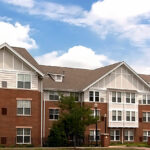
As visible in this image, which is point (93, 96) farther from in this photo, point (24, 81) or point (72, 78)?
point (24, 81)

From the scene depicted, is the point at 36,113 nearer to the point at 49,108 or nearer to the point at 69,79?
the point at 49,108

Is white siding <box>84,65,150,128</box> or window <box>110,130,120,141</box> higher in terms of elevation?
white siding <box>84,65,150,128</box>

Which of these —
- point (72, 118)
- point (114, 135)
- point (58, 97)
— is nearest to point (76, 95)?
point (58, 97)

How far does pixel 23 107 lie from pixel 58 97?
6300 millimetres

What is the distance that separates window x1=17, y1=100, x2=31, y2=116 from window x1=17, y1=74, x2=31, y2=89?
1.75 meters

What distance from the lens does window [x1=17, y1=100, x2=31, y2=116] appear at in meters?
43.6

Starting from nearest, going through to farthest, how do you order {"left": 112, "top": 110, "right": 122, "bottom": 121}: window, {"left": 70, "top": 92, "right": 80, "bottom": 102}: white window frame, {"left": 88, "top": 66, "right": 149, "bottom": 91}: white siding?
{"left": 70, "top": 92, "right": 80, "bottom": 102}: white window frame, {"left": 88, "top": 66, "right": 149, "bottom": 91}: white siding, {"left": 112, "top": 110, "right": 122, "bottom": 121}: window

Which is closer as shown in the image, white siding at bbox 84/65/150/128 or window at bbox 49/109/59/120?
window at bbox 49/109/59/120

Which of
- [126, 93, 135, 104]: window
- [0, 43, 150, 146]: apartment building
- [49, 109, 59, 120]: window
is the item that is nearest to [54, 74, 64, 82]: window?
[0, 43, 150, 146]: apartment building

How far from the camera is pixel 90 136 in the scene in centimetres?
4975

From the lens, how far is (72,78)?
52781mm

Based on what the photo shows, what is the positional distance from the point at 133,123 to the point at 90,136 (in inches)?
270

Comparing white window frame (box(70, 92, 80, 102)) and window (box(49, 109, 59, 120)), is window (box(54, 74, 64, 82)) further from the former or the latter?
window (box(49, 109, 59, 120))

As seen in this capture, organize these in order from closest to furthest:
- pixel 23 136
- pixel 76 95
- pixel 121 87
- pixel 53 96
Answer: pixel 23 136 → pixel 53 96 → pixel 76 95 → pixel 121 87
